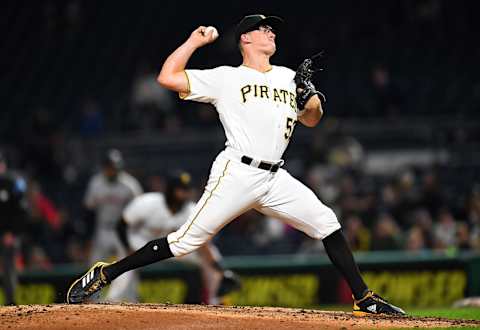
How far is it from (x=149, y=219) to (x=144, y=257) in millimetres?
3835

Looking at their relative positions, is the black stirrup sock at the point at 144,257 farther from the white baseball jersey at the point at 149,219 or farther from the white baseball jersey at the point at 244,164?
the white baseball jersey at the point at 149,219

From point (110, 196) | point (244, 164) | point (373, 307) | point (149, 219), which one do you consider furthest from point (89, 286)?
point (110, 196)

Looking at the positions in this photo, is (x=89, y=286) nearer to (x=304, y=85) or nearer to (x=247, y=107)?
(x=247, y=107)

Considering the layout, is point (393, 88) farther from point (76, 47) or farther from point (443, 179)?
point (76, 47)

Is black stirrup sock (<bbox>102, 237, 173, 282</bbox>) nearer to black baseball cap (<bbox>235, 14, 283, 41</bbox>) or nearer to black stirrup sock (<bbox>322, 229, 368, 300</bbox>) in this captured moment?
black stirrup sock (<bbox>322, 229, 368, 300</bbox>)

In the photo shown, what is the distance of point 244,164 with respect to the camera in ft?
24.1

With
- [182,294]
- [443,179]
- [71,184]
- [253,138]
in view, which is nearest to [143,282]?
[182,294]

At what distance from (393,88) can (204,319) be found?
11.2 meters

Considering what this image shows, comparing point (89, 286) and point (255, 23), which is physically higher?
point (255, 23)

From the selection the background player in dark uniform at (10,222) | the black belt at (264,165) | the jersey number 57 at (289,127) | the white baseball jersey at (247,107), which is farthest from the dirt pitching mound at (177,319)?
the background player in dark uniform at (10,222)

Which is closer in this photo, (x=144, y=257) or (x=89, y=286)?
(x=144, y=257)

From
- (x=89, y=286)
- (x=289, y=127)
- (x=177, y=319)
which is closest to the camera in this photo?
(x=177, y=319)

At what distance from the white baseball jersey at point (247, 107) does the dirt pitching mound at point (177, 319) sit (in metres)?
1.07

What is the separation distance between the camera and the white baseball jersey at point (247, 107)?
24.1 ft
